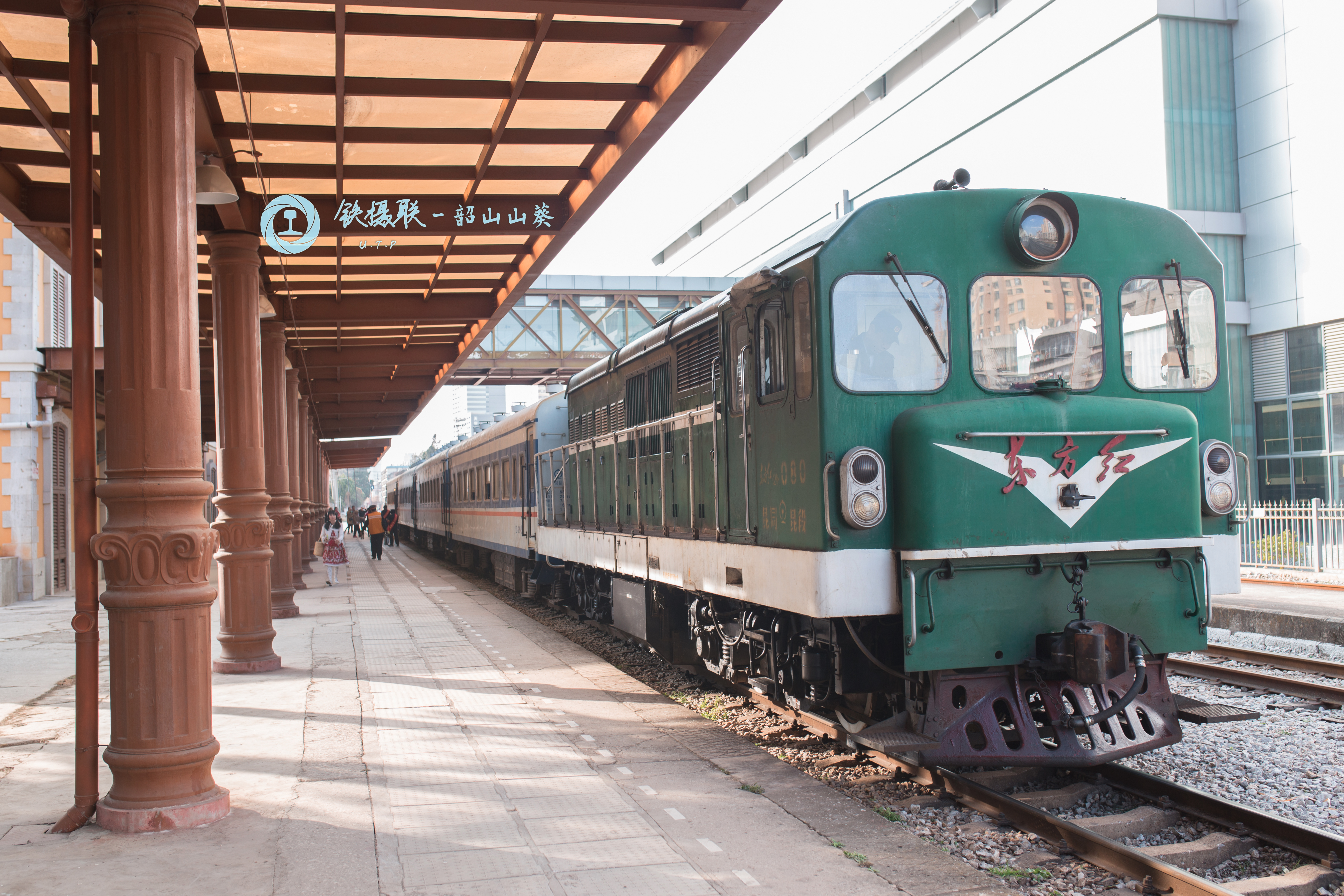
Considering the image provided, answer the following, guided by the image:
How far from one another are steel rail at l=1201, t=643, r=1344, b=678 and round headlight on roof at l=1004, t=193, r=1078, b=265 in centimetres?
435

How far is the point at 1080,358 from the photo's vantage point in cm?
611

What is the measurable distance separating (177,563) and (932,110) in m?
27.3

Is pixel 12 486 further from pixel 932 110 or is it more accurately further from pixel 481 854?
pixel 932 110

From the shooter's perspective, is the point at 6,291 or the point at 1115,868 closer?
the point at 1115,868

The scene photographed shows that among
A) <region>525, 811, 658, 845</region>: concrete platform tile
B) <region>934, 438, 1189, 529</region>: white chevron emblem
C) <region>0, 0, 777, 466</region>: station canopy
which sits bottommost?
<region>525, 811, 658, 845</region>: concrete platform tile

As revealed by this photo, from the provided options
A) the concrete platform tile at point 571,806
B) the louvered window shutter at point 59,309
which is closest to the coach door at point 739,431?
the concrete platform tile at point 571,806

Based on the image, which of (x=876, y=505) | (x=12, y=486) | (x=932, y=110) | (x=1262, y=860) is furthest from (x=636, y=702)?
(x=932, y=110)

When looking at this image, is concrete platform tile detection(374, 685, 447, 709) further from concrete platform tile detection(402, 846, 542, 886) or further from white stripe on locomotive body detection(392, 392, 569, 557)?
white stripe on locomotive body detection(392, 392, 569, 557)

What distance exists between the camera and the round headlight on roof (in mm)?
6004

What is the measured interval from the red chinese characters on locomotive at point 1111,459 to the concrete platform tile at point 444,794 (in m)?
3.75

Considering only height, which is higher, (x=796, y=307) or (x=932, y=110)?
(x=932, y=110)

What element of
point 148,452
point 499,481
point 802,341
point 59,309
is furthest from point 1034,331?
point 59,309

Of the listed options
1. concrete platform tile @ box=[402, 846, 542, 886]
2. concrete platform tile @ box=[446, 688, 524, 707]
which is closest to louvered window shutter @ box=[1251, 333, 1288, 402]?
concrete platform tile @ box=[446, 688, 524, 707]

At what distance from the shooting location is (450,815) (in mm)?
5320
